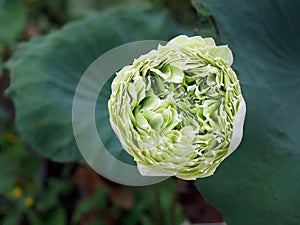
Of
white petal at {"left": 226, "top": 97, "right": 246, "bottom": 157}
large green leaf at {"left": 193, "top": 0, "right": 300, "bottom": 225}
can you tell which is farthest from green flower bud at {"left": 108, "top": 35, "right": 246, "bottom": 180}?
large green leaf at {"left": 193, "top": 0, "right": 300, "bottom": 225}

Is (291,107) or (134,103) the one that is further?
(291,107)

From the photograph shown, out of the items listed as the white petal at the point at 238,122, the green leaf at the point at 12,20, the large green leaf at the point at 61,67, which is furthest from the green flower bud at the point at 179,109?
the green leaf at the point at 12,20

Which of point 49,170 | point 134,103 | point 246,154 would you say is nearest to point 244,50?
point 246,154

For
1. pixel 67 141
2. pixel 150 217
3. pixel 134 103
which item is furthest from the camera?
pixel 150 217

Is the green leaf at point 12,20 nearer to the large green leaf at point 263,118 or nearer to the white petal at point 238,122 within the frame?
the large green leaf at point 263,118

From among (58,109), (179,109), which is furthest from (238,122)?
(58,109)

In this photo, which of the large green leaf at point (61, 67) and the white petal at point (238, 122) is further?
the large green leaf at point (61, 67)

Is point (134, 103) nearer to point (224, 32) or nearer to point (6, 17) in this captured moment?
point (224, 32)
